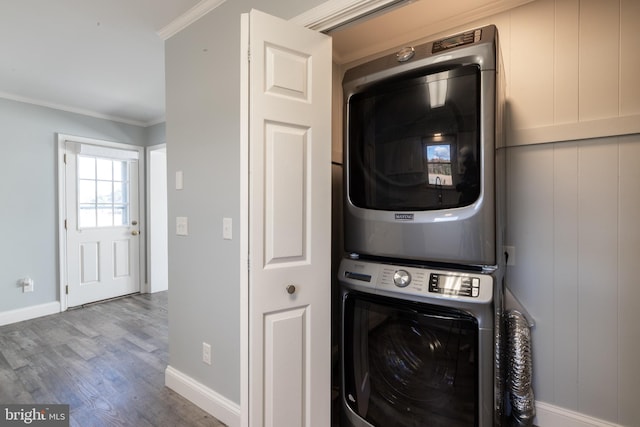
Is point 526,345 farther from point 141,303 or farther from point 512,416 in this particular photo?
point 141,303

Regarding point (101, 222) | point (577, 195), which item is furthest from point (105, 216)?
point (577, 195)

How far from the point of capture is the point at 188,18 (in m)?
1.96

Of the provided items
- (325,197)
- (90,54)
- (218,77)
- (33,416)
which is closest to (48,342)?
(33,416)

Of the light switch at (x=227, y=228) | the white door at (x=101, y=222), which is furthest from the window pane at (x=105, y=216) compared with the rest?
the light switch at (x=227, y=228)

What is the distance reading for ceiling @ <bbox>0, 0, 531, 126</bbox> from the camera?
184 cm

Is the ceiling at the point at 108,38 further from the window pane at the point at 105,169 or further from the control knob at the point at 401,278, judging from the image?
the control knob at the point at 401,278

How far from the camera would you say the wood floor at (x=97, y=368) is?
6.18ft

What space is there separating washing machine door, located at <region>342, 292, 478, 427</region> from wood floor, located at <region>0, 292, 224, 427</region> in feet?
3.25

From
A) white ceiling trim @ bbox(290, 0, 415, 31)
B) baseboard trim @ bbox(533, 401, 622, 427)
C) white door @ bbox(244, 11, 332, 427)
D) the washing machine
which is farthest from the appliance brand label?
baseboard trim @ bbox(533, 401, 622, 427)

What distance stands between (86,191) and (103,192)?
209 millimetres

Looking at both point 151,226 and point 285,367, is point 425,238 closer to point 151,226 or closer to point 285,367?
point 285,367

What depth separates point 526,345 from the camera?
Result: 1.50m

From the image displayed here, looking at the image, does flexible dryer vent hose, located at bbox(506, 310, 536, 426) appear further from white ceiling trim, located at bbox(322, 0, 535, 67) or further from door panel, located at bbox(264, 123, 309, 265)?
white ceiling trim, located at bbox(322, 0, 535, 67)

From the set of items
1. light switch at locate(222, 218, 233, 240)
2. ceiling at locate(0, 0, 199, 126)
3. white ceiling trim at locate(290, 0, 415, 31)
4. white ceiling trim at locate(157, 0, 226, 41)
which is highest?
ceiling at locate(0, 0, 199, 126)
